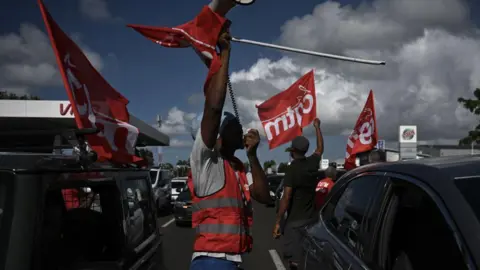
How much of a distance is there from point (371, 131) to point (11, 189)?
370 inches

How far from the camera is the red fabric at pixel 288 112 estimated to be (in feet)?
32.5

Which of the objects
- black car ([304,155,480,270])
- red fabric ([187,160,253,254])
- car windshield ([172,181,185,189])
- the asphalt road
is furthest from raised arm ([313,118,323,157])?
car windshield ([172,181,185,189])

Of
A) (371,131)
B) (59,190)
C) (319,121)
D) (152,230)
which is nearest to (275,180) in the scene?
(371,131)

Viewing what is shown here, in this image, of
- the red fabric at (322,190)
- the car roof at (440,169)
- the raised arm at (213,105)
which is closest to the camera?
the car roof at (440,169)

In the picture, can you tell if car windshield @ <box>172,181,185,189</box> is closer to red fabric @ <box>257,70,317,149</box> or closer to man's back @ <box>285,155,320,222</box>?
red fabric @ <box>257,70,317,149</box>

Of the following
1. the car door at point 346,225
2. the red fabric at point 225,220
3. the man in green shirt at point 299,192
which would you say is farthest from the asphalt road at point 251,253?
the red fabric at point 225,220

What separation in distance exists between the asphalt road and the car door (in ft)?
8.30

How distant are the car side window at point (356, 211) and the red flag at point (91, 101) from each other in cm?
170

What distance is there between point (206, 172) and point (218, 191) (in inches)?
5.0

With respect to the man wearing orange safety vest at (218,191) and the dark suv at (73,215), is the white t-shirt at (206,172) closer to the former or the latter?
the man wearing orange safety vest at (218,191)

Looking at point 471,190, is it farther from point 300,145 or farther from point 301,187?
point 300,145

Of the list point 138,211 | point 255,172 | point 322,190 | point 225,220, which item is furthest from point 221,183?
point 322,190

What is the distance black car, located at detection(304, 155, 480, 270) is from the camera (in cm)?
225

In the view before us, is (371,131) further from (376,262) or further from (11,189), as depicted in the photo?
(11,189)
